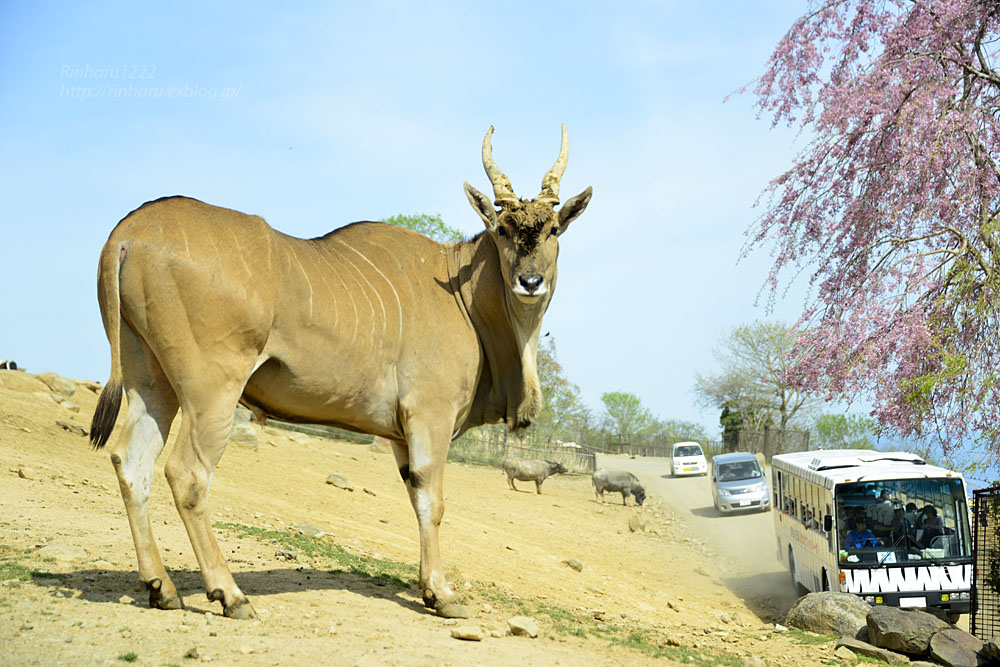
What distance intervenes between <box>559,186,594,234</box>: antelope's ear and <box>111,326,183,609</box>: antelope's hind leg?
129 inches

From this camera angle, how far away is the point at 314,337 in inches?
260

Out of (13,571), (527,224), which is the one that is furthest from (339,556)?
(527,224)

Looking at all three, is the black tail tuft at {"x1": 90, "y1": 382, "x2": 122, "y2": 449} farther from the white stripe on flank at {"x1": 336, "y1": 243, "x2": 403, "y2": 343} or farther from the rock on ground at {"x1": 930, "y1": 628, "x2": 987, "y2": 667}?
the rock on ground at {"x1": 930, "y1": 628, "x2": 987, "y2": 667}

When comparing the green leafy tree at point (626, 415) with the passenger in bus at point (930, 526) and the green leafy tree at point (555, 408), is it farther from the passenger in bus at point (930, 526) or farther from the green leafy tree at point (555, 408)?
the passenger in bus at point (930, 526)

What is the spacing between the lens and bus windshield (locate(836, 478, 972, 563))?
43.7 feet

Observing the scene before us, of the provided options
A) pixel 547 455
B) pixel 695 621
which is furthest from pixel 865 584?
pixel 547 455

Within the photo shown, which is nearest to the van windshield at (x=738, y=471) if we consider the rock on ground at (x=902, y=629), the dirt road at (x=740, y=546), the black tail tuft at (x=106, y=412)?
the dirt road at (x=740, y=546)

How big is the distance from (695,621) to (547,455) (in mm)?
27781

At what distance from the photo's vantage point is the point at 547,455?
3941 cm

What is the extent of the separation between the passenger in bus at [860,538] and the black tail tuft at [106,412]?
1058cm

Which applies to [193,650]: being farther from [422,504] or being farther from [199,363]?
[422,504]

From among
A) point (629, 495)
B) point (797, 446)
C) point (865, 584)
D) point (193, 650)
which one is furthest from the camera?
point (797, 446)

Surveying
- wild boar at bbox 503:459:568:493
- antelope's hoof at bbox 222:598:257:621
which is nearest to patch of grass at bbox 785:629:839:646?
antelope's hoof at bbox 222:598:257:621

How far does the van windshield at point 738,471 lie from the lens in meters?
29.1
